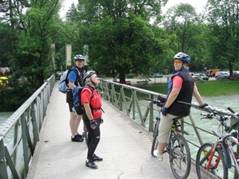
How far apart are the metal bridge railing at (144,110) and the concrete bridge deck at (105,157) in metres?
0.38

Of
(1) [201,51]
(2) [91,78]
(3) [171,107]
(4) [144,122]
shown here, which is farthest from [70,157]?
(1) [201,51]

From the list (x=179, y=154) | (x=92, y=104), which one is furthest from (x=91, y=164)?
(x=179, y=154)

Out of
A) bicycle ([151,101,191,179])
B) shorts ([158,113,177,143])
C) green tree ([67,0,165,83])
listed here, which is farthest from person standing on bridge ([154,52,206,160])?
green tree ([67,0,165,83])

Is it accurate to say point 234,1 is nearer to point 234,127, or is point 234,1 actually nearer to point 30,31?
point 30,31

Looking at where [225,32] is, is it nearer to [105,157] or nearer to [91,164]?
[105,157]

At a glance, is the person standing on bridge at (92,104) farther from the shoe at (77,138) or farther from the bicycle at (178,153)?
the shoe at (77,138)

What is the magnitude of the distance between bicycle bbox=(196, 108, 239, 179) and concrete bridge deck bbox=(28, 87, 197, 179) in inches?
20.8

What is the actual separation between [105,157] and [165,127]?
166 centimetres

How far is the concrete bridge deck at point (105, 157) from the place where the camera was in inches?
244

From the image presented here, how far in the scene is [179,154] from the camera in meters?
5.75

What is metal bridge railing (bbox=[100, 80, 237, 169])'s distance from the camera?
21.6 ft

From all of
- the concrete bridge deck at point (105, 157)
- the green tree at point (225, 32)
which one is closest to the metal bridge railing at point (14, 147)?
the concrete bridge deck at point (105, 157)

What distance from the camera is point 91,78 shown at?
20.7 ft

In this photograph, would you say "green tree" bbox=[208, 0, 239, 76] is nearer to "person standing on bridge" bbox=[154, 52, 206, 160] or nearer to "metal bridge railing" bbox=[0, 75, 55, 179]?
"metal bridge railing" bbox=[0, 75, 55, 179]
